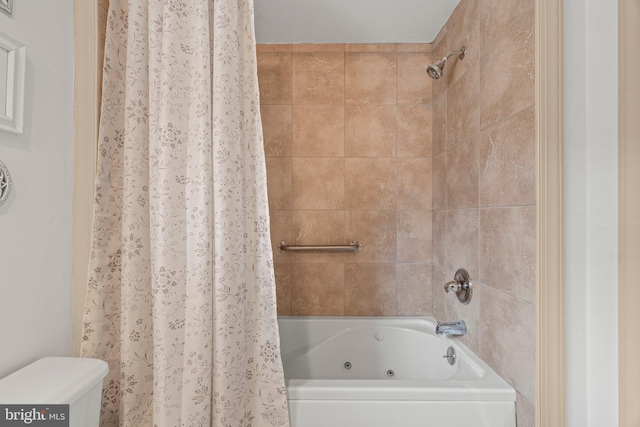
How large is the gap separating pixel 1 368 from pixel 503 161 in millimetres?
1650

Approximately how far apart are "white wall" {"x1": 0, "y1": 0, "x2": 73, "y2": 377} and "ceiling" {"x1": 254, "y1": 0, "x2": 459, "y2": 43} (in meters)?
1.02

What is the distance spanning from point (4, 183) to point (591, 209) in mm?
1584

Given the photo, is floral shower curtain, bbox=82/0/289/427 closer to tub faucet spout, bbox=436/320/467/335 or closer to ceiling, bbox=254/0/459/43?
ceiling, bbox=254/0/459/43

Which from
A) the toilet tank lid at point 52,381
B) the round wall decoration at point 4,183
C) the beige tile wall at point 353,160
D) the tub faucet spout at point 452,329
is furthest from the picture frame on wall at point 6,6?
the tub faucet spout at point 452,329

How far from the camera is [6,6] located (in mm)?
852

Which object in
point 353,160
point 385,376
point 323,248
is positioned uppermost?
point 353,160

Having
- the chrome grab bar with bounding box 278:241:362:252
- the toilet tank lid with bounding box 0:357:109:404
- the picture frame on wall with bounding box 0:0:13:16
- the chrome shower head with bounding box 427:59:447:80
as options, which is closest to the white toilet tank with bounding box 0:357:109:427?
the toilet tank lid with bounding box 0:357:109:404

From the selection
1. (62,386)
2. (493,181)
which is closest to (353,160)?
(493,181)

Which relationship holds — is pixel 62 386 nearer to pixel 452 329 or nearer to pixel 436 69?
pixel 452 329

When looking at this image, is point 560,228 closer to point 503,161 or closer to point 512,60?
point 503,161

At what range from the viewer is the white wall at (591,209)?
0.91 meters

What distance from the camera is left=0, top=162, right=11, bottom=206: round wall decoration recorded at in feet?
2.70

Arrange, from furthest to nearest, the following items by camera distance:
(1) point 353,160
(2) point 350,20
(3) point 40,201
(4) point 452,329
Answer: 1. (1) point 353,160
2. (2) point 350,20
3. (4) point 452,329
4. (3) point 40,201

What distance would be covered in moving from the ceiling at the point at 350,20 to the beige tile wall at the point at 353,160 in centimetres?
7
